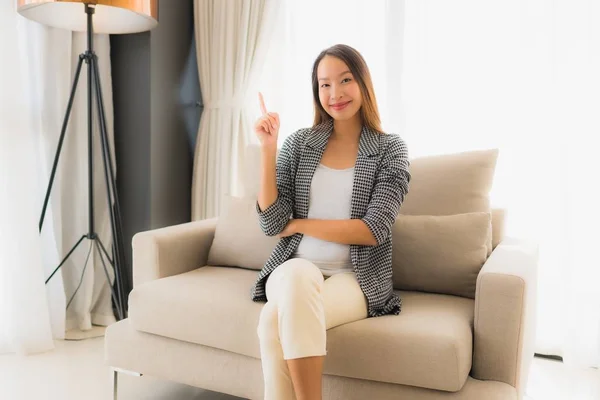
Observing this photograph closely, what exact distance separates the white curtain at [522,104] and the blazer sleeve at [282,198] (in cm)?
97

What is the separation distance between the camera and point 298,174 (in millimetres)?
1822

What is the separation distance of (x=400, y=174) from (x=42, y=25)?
184 cm

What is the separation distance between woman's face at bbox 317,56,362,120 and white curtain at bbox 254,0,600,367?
0.94 meters

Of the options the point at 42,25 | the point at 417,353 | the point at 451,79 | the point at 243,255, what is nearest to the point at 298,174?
the point at 243,255

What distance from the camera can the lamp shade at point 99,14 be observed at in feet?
7.47

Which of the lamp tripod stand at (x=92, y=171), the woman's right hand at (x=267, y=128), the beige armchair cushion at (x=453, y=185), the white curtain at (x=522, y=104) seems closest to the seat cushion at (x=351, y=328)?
the beige armchair cushion at (x=453, y=185)

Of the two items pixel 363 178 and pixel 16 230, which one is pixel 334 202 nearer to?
pixel 363 178

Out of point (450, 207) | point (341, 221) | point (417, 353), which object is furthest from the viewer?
point (450, 207)

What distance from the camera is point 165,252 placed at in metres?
2.02

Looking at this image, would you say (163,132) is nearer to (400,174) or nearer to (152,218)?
(152,218)

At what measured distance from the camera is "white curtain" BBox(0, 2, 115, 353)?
8.05 feet

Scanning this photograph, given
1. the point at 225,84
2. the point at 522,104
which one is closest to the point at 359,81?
the point at 522,104

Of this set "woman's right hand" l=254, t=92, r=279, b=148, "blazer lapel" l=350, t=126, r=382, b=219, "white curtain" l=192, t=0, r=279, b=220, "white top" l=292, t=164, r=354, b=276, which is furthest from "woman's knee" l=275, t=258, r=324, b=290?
"white curtain" l=192, t=0, r=279, b=220

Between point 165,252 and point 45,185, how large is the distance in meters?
0.99
